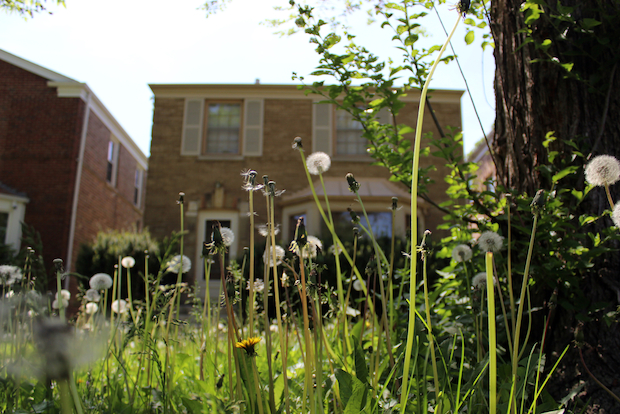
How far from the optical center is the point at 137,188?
19.0 m

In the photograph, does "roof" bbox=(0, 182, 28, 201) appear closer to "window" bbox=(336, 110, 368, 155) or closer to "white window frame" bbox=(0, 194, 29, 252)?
"white window frame" bbox=(0, 194, 29, 252)

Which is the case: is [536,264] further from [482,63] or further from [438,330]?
[482,63]

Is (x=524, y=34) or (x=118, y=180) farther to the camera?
(x=118, y=180)

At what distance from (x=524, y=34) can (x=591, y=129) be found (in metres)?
0.59

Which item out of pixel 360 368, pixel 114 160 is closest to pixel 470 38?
pixel 360 368

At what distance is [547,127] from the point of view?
216cm

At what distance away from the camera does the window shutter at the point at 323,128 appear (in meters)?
12.7

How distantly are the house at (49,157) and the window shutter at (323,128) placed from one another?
6.00 meters

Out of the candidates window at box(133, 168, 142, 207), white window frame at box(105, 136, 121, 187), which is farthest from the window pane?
window at box(133, 168, 142, 207)

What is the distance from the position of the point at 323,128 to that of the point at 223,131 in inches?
121

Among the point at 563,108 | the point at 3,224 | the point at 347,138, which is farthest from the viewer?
the point at 347,138

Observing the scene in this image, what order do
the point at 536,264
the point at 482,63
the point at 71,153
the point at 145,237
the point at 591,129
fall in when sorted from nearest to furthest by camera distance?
the point at 536,264, the point at 591,129, the point at 482,63, the point at 145,237, the point at 71,153

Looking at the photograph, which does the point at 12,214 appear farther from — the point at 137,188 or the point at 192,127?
the point at 137,188

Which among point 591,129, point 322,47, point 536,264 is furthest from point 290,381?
point 591,129
